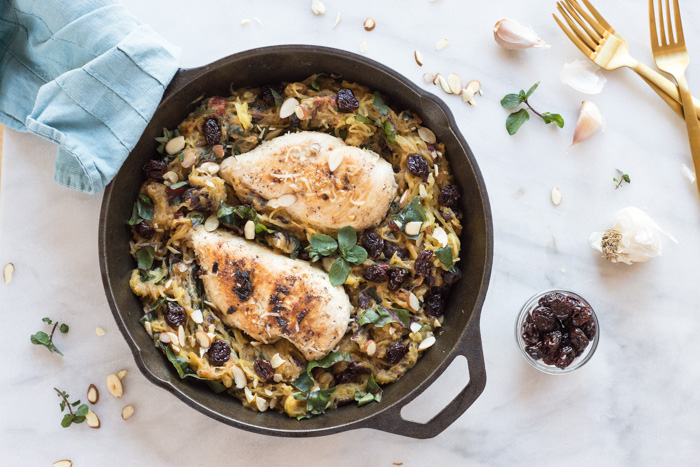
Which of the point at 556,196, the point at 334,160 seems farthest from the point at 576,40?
the point at 334,160

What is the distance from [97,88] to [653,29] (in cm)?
326

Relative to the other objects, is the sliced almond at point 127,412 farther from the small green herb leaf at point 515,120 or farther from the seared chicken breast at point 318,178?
the small green herb leaf at point 515,120

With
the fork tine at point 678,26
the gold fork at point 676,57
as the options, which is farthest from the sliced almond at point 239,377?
the fork tine at point 678,26

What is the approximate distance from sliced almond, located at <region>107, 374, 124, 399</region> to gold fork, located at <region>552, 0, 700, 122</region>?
3.42 m

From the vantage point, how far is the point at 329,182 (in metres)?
3.17

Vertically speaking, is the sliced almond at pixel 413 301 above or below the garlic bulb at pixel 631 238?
below

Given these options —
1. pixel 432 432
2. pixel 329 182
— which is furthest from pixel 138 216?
pixel 432 432

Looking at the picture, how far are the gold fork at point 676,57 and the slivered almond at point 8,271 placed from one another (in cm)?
412

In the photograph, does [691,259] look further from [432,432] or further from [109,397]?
[109,397]

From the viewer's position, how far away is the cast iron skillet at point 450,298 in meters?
2.99

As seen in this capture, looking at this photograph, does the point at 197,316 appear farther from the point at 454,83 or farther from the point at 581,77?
the point at 581,77

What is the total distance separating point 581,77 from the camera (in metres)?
3.64

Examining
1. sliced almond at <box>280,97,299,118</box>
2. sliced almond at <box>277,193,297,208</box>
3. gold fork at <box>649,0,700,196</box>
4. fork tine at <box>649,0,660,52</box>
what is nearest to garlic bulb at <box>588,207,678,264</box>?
gold fork at <box>649,0,700,196</box>

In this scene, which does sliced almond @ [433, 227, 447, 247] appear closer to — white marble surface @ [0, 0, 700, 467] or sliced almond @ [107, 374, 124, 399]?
white marble surface @ [0, 0, 700, 467]
